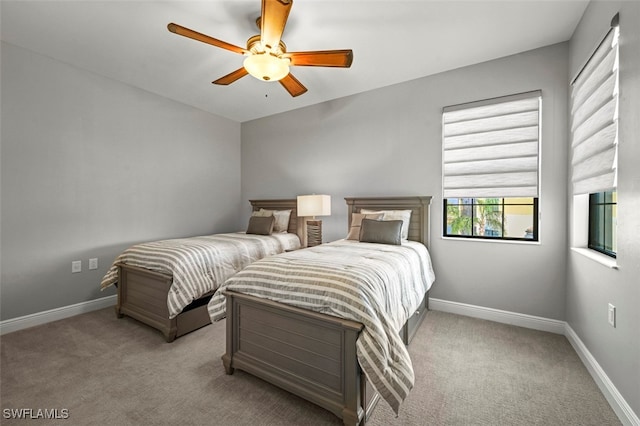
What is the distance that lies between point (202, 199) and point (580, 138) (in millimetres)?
4587

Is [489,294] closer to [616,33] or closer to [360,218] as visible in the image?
[360,218]

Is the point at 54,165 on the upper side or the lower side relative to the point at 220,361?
upper

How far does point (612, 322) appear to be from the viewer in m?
1.65

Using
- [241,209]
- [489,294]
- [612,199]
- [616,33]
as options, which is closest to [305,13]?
[616,33]

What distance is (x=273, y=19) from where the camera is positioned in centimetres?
176

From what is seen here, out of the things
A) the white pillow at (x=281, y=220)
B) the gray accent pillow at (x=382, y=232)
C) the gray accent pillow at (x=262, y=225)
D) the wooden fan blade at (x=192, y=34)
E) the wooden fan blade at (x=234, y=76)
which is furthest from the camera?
the white pillow at (x=281, y=220)

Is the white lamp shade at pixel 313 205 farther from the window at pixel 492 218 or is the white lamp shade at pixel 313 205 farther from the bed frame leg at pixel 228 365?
the bed frame leg at pixel 228 365

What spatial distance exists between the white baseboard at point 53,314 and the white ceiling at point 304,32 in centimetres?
269

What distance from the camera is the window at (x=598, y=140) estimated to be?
1.69 m

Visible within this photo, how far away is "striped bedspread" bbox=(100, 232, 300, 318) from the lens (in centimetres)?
241

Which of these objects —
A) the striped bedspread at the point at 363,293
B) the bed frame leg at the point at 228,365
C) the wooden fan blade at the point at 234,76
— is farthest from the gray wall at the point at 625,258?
the wooden fan blade at the point at 234,76

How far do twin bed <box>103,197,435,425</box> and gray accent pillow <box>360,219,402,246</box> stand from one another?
251 millimetres

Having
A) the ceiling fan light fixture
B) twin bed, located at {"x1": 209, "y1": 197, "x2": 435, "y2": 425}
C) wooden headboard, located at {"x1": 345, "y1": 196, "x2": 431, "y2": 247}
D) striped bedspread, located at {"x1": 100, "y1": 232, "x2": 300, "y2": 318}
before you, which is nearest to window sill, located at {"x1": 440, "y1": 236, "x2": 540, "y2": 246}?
wooden headboard, located at {"x1": 345, "y1": 196, "x2": 431, "y2": 247}

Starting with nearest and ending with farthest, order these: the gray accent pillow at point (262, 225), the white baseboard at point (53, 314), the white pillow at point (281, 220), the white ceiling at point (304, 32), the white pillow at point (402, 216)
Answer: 1. the white ceiling at point (304, 32)
2. the white baseboard at point (53, 314)
3. the white pillow at point (402, 216)
4. the gray accent pillow at point (262, 225)
5. the white pillow at point (281, 220)
